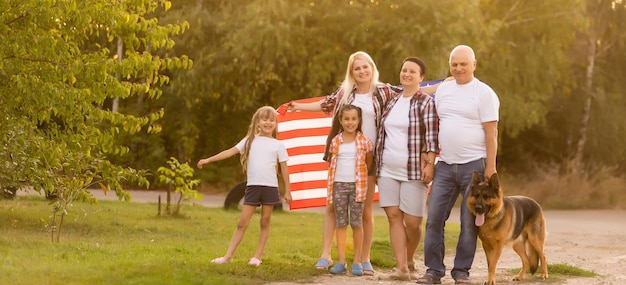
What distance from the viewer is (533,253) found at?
10.4 metres

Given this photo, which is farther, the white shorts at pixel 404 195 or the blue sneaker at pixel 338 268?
the blue sneaker at pixel 338 268

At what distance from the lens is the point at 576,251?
14.2 metres

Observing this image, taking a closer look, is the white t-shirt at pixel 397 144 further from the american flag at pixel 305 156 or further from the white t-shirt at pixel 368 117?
the american flag at pixel 305 156

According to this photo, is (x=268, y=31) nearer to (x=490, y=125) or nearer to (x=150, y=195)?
(x=150, y=195)

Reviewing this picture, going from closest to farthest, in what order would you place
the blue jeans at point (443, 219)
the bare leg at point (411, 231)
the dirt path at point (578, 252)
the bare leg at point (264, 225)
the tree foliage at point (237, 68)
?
the blue jeans at point (443, 219) → the bare leg at point (411, 231) → the bare leg at point (264, 225) → the dirt path at point (578, 252) → the tree foliage at point (237, 68)

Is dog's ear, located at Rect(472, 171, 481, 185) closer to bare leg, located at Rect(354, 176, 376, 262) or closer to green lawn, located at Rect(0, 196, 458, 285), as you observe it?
bare leg, located at Rect(354, 176, 376, 262)

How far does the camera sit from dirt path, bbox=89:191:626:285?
10.2m

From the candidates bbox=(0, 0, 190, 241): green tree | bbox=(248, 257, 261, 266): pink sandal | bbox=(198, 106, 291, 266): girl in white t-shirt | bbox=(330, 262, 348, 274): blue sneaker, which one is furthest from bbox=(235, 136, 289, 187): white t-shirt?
bbox=(0, 0, 190, 241): green tree

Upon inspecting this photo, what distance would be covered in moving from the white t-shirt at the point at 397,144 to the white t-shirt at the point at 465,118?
1.11ft

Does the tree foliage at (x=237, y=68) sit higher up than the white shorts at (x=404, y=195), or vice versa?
the tree foliage at (x=237, y=68)

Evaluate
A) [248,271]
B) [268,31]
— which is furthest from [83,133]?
[268,31]

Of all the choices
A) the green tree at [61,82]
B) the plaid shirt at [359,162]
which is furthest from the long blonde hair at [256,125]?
the green tree at [61,82]

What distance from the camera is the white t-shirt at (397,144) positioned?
9484 millimetres

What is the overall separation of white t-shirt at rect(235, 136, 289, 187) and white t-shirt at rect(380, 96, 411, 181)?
1.06 m
